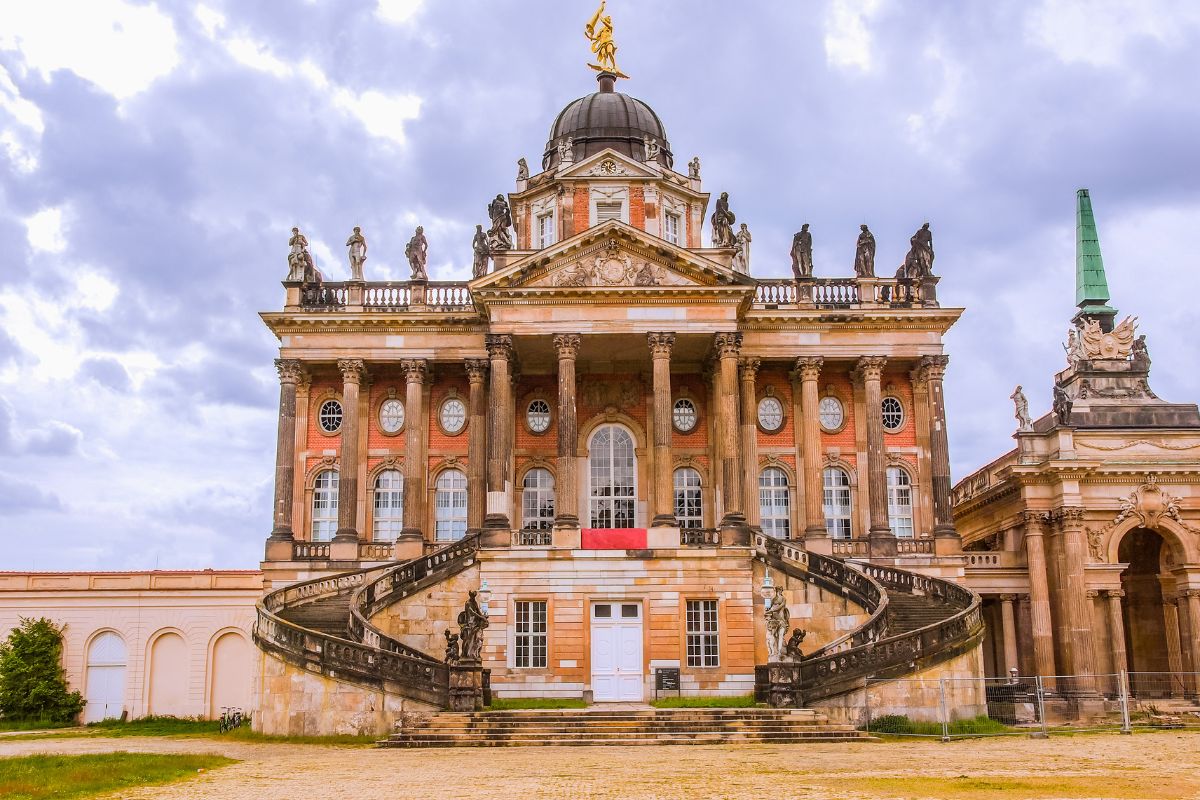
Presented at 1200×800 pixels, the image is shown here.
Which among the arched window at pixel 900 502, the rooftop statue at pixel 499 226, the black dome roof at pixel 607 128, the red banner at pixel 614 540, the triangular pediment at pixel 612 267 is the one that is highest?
the black dome roof at pixel 607 128

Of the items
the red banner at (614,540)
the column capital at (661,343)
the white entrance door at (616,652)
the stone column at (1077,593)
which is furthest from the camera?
the stone column at (1077,593)

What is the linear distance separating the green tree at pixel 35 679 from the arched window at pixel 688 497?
2021 cm

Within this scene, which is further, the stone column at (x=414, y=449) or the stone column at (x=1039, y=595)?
the stone column at (x=1039, y=595)

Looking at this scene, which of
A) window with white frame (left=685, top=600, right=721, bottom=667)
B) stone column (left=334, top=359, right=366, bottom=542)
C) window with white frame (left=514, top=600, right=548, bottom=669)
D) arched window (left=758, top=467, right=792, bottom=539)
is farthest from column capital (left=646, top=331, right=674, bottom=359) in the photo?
stone column (left=334, top=359, right=366, bottom=542)

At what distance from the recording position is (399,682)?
25.2 m

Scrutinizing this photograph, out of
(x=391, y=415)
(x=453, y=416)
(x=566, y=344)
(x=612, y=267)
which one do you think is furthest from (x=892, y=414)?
(x=391, y=415)

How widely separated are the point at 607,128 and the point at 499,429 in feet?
49.0

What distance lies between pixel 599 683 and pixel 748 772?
14.0 metres

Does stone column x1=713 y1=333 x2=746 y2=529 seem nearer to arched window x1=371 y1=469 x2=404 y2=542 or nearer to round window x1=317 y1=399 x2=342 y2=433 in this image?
arched window x1=371 y1=469 x2=404 y2=542

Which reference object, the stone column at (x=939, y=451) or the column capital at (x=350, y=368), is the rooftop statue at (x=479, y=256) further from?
the stone column at (x=939, y=451)

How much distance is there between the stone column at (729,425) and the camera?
108 ft

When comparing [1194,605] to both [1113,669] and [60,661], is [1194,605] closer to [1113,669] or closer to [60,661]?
[1113,669]

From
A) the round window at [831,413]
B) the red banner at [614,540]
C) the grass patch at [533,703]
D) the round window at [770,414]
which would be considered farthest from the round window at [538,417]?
the grass patch at [533,703]

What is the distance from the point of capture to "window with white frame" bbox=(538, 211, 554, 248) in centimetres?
4200
